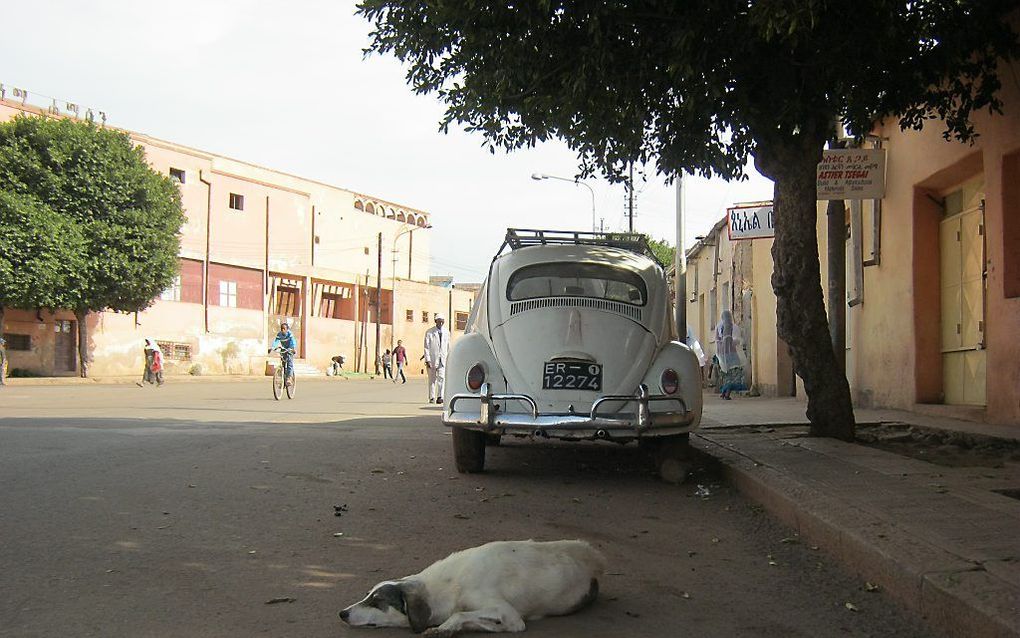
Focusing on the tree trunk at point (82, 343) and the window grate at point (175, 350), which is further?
the window grate at point (175, 350)

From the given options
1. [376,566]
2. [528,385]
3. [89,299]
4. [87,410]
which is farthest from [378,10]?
[89,299]

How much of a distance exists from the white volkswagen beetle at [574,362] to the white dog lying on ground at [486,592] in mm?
2874

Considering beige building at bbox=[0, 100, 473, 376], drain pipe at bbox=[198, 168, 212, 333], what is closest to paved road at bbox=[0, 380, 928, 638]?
beige building at bbox=[0, 100, 473, 376]

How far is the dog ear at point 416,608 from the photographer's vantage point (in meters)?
3.18

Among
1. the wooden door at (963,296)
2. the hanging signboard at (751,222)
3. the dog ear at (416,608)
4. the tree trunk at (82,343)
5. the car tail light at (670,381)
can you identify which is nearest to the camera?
the dog ear at (416,608)

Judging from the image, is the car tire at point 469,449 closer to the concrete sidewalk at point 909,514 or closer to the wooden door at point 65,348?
the concrete sidewalk at point 909,514

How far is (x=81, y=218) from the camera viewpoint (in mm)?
31453

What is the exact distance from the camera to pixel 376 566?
416 centimetres

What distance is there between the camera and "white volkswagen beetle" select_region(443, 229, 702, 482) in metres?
6.49

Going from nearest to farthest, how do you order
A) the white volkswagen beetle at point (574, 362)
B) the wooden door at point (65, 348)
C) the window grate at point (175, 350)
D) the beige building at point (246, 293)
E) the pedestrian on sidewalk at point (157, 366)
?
the white volkswagen beetle at point (574, 362) → the pedestrian on sidewalk at point (157, 366) → the wooden door at point (65, 348) → the beige building at point (246, 293) → the window grate at point (175, 350)

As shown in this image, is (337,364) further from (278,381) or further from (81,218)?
(278,381)

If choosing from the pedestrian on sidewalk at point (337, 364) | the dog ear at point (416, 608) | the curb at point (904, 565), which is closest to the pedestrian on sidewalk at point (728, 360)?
the curb at point (904, 565)

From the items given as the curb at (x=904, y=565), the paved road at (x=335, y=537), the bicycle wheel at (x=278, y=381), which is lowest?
the paved road at (x=335, y=537)

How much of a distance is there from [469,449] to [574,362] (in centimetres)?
121
